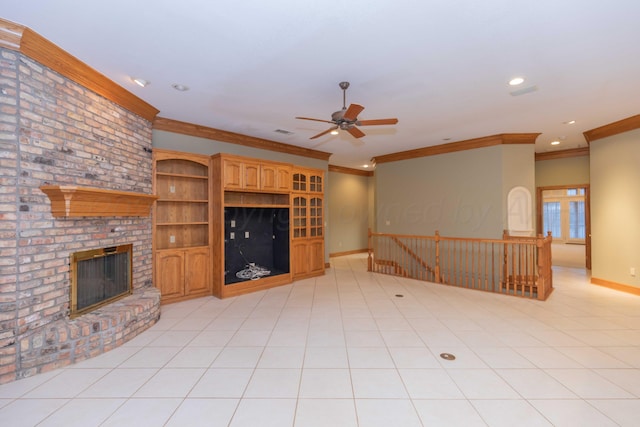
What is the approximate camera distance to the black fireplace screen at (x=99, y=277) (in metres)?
3.03

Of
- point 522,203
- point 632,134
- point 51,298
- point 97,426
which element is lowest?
point 97,426

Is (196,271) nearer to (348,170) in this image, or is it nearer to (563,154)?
(348,170)

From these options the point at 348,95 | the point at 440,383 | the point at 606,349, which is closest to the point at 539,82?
the point at 348,95

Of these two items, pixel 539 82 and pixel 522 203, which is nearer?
pixel 539 82

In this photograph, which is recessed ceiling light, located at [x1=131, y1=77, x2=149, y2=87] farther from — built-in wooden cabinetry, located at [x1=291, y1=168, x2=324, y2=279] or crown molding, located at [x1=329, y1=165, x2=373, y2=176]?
crown molding, located at [x1=329, y1=165, x2=373, y2=176]

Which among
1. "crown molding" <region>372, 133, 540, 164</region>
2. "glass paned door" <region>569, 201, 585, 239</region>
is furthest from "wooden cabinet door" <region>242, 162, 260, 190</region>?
"glass paned door" <region>569, 201, 585, 239</region>

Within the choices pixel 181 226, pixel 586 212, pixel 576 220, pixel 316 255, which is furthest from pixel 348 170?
pixel 576 220

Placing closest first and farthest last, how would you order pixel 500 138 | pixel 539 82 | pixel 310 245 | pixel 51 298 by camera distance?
1. pixel 51 298
2. pixel 539 82
3. pixel 500 138
4. pixel 310 245

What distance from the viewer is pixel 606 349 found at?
2.95m

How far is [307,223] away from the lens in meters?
6.18

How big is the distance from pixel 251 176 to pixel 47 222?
288 cm

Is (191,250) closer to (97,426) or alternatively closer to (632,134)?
(97,426)

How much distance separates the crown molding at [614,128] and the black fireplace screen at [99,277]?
8029 mm

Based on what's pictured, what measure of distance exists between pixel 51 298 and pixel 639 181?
8.33 meters
